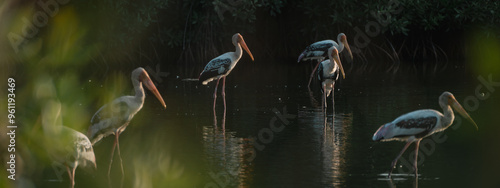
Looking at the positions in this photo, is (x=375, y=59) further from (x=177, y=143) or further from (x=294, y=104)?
(x=177, y=143)

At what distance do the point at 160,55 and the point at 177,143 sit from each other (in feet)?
60.8

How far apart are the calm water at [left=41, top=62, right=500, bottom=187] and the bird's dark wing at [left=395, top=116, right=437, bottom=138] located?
38 cm

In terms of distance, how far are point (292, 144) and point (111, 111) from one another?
2.45 meters

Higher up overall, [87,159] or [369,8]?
[369,8]

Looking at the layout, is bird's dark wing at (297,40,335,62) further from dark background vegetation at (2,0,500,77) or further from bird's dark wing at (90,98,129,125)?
bird's dark wing at (90,98,129,125)

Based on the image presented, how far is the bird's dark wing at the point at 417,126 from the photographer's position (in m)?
7.04

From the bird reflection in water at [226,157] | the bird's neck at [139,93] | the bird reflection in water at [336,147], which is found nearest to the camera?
the bird reflection in water at [226,157]

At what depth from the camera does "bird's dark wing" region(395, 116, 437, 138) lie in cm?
704

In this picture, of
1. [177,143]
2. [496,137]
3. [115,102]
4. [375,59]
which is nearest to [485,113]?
[496,137]

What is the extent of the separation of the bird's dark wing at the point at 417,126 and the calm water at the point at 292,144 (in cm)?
38

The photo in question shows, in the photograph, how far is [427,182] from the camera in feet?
21.8

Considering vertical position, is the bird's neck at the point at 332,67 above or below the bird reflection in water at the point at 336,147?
above

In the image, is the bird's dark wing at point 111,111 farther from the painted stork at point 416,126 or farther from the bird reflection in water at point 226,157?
the painted stork at point 416,126

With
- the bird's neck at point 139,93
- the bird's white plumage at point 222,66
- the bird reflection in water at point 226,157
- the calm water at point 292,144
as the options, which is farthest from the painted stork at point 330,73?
the bird's neck at point 139,93
